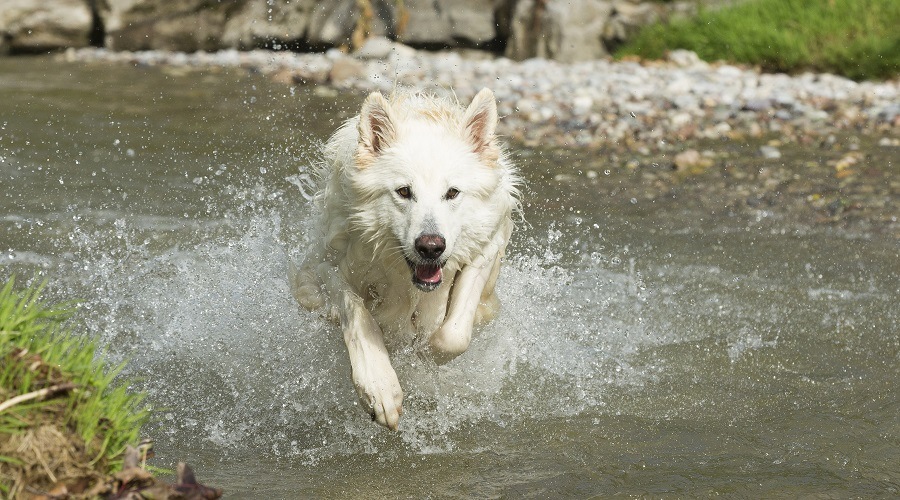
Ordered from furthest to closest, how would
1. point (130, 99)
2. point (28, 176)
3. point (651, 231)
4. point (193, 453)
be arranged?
point (130, 99) → point (28, 176) → point (651, 231) → point (193, 453)

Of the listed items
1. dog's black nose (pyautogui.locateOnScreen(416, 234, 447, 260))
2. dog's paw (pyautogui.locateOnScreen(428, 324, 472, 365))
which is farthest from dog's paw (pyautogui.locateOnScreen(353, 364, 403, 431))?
dog's black nose (pyautogui.locateOnScreen(416, 234, 447, 260))

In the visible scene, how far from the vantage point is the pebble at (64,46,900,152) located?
33.2 ft

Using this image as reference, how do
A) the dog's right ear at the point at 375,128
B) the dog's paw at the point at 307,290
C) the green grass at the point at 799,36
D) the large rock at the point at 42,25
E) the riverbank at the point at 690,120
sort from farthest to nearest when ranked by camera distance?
the large rock at the point at 42,25
the green grass at the point at 799,36
the riverbank at the point at 690,120
the dog's paw at the point at 307,290
the dog's right ear at the point at 375,128

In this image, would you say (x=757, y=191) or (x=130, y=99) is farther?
(x=130, y=99)

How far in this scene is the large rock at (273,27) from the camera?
1499 cm

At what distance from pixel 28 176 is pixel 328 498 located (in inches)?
219

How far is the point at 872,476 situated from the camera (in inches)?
158

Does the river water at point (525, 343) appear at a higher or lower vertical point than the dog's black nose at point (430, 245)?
lower

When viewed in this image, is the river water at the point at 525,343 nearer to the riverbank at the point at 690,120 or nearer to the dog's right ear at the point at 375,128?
the riverbank at the point at 690,120

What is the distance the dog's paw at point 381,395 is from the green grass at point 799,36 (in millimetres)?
9334

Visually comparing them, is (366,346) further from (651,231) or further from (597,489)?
(651,231)

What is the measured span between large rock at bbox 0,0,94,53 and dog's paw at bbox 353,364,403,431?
12.4m

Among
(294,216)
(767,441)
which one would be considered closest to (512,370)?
(767,441)

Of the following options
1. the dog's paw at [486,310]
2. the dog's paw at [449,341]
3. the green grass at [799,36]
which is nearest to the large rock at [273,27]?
the green grass at [799,36]
